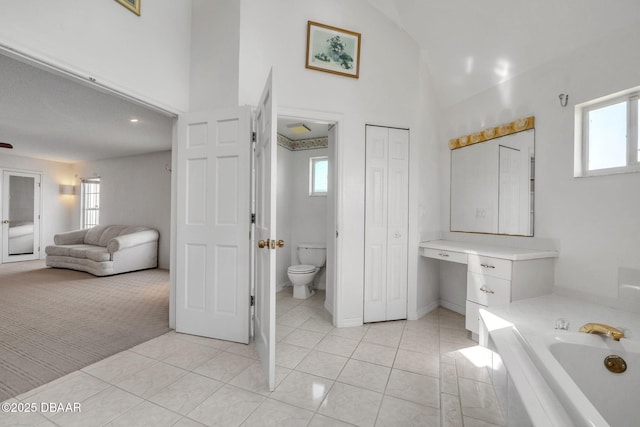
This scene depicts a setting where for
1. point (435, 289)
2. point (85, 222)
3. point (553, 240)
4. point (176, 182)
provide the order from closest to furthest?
point (553, 240) < point (176, 182) < point (435, 289) < point (85, 222)

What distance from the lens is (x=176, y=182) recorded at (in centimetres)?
252

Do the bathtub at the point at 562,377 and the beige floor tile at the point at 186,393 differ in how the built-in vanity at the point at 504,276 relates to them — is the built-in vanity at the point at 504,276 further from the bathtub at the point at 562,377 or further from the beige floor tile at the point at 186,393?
the beige floor tile at the point at 186,393

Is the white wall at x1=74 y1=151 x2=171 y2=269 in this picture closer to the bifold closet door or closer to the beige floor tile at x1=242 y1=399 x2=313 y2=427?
the bifold closet door

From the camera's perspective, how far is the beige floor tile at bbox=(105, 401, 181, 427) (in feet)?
4.66

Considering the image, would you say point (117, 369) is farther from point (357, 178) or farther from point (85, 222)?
point (85, 222)

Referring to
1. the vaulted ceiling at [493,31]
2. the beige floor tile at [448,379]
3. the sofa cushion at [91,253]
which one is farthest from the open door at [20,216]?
the beige floor tile at [448,379]

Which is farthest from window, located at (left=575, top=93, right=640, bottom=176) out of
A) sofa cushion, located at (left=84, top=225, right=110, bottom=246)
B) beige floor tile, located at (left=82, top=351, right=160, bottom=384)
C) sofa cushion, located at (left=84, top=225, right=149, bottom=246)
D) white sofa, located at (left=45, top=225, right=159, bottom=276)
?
sofa cushion, located at (left=84, top=225, right=110, bottom=246)

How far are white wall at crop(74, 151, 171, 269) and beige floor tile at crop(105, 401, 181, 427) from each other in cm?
437

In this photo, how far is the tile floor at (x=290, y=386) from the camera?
1.47 m

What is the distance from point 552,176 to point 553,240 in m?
0.52

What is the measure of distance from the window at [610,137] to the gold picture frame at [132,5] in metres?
3.47

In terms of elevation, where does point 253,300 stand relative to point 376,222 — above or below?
below

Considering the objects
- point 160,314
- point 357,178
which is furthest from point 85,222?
point 357,178

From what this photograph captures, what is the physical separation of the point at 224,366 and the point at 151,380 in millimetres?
451
